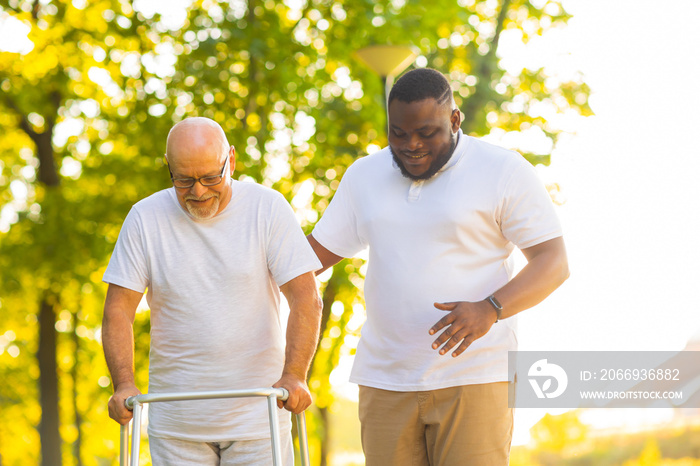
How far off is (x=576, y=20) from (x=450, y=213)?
1134cm

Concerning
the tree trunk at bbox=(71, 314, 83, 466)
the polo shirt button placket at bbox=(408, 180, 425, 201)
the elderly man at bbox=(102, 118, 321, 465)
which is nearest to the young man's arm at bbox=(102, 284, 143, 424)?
the elderly man at bbox=(102, 118, 321, 465)

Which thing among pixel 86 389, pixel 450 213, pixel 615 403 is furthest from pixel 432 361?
pixel 86 389

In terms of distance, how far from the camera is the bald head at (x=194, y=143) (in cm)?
294

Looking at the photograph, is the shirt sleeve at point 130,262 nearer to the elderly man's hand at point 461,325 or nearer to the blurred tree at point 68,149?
the elderly man's hand at point 461,325

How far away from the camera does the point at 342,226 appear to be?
3412 millimetres

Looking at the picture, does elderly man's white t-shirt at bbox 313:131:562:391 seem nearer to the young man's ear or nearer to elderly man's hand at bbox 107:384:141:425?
the young man's ear

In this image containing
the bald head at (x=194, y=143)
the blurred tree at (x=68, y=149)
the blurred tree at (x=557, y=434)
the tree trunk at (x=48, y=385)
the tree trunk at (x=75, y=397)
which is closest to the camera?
the bald head at (x=194, y=143)

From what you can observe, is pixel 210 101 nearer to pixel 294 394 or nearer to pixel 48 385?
pixel 48 385

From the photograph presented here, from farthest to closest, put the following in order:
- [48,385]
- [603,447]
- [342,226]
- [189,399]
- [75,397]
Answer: [75,397] < [48,385] < [603,447] < [342,226] < [189,399]

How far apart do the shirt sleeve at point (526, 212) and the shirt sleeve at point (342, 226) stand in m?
0.64

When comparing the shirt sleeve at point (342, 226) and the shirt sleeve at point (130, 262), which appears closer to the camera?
the shirt sleeve at point (130, 262)

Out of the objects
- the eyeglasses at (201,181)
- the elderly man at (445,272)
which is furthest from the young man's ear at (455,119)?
the eyeglasses at (201,181)

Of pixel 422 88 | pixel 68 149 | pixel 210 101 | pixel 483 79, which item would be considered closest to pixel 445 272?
pixel 422 88

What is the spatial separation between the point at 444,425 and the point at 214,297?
96cm
